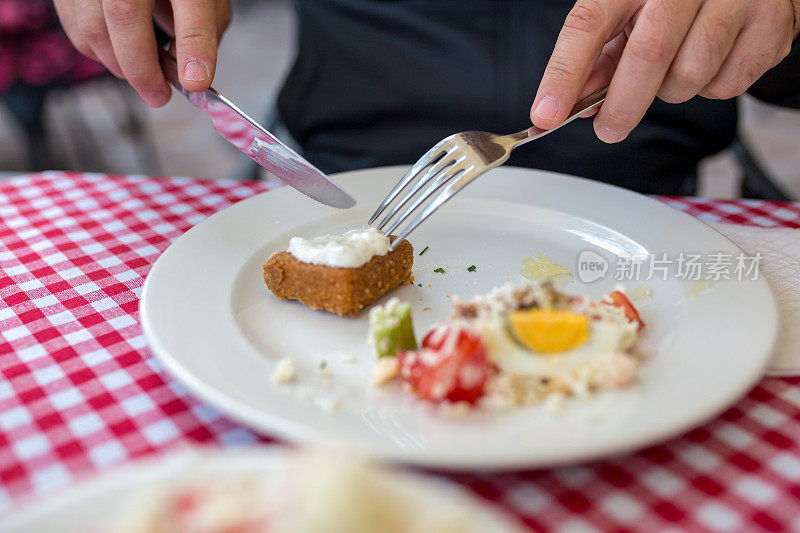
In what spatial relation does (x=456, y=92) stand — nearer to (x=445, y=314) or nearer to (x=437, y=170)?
(x=437, y=170)

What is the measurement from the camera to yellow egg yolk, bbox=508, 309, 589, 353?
1153mm

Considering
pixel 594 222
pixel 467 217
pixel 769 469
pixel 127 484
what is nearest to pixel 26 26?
pixel 467 217

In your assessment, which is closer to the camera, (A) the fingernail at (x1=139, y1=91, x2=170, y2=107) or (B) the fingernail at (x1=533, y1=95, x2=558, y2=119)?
(B) the fingernail at (x1=533, y1=95, x2=558, y2=119)

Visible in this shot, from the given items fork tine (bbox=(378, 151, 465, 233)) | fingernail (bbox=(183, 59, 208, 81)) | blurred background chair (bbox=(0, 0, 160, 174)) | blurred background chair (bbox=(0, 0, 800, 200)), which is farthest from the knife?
blurred background chair (bbox=(0, 0, 160, 174))

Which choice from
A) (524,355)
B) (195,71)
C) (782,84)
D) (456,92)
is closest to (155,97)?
(195,71)

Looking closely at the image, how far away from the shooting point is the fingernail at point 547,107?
5.11 feet

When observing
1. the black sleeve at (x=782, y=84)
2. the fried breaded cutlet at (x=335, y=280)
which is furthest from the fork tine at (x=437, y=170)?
the black sleeve at (x=782, y=84)

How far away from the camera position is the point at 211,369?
1.16 m

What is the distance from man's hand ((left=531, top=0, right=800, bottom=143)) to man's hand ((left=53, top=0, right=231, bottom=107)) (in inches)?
31.9

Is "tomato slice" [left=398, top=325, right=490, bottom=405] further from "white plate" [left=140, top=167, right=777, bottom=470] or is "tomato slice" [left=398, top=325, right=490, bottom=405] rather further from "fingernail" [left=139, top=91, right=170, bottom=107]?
"fingernail" [left=139, top=91, right=170, bottom=107]

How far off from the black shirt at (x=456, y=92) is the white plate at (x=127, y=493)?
1750 millimetres

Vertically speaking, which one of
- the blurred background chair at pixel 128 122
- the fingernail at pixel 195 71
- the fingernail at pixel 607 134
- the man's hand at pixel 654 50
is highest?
the man's hand at pixel 654 50

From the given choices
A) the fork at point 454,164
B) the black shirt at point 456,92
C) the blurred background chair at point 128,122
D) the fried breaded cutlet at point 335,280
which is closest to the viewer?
the fried breaded cutlet at point 335,280

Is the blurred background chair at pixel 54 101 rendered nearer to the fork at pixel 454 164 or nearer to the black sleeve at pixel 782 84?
the fork at pixel 454 164
